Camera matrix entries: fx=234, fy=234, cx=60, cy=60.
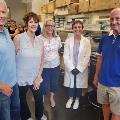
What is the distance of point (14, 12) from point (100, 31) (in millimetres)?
8843

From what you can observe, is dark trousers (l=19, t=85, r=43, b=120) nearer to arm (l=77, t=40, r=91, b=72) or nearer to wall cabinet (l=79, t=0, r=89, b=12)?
arm (l=77, t=40, r=91, b=72)

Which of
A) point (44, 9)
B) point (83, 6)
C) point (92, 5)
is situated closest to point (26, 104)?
point (92, 5)

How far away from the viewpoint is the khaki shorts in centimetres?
217

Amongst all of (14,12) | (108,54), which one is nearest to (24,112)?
(108,54)

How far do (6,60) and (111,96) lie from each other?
1.04 meters

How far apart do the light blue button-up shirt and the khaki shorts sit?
0.90m

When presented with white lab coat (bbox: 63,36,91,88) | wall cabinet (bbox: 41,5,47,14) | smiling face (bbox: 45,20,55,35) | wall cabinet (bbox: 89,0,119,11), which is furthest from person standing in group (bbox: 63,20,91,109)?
wall cabinet (bbox: 41,5,47,14)

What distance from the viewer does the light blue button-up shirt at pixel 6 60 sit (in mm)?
1738

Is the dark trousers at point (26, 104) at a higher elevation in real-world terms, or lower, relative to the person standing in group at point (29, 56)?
lower

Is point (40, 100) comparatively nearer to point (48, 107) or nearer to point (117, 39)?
point (48, 107)

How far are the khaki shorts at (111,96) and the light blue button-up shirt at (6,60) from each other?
903mm

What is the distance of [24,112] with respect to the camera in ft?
9.23

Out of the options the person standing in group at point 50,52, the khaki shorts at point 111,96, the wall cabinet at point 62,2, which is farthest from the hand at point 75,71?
the wall cabinet at point 62,2

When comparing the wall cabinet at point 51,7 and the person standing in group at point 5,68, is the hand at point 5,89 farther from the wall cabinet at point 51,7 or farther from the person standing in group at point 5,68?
the wall cabinet at point 51,7
